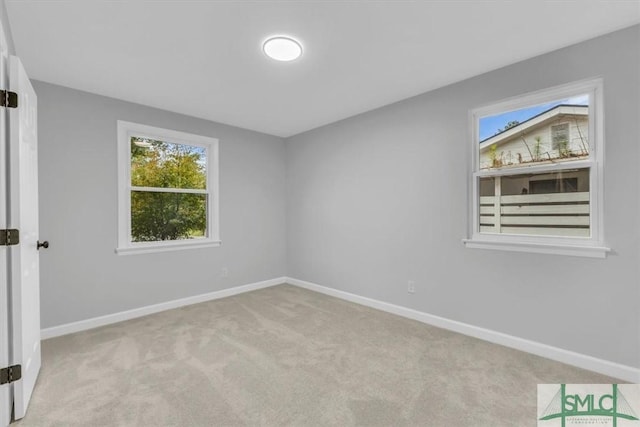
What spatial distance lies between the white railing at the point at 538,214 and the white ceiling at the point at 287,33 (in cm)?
119

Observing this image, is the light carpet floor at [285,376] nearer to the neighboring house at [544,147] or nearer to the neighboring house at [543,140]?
the neighboring house at [544,147]

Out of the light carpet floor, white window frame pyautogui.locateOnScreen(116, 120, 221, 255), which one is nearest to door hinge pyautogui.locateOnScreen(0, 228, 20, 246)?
the light carpet floor

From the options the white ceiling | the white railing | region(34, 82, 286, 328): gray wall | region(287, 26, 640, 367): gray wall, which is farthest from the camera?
region(34, 82, 286, 328): gray wall

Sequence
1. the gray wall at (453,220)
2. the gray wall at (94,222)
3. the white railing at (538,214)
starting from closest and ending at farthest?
1. the gray wall at (453,220)
2. the white railing at (538,214)
3. the gray wall at (94,222)

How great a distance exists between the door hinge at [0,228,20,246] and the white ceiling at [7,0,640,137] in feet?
4.59

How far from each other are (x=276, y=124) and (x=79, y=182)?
239cm

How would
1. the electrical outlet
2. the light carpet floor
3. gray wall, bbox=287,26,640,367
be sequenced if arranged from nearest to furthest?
the light carpet floor → gray wall, bbox=287,26,640,367 → the electrical outlet

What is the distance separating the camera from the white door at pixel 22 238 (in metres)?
1.60

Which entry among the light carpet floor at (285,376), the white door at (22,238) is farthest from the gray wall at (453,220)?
the white door at (22,238)

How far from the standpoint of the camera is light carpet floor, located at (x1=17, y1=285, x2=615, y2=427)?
1.69m

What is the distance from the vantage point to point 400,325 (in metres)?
3.01

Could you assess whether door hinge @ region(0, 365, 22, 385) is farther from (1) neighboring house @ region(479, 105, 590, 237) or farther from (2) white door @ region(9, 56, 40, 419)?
(1) neighboring house @ region(479, 105, 590, 237)

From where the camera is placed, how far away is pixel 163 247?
3520 millimetres

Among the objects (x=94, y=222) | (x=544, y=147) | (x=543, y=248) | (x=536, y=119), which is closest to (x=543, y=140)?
(x=544, y=147)
